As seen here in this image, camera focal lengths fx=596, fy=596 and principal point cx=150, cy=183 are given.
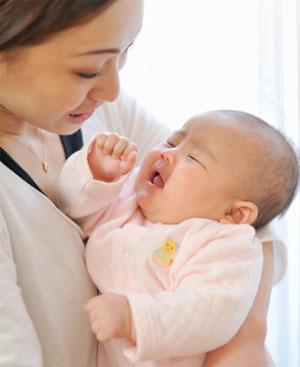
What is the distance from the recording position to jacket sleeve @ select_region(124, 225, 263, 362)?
89cm

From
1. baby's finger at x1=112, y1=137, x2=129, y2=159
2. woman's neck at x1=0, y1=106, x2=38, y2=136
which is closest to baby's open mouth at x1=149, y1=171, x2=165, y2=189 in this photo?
baby's finger at x1=112, y1=137, x2=129, y2=159

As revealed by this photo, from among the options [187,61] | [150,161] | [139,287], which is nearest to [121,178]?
[150,161]

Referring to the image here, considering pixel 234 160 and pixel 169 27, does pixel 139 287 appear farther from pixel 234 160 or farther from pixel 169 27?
pixel 169 27

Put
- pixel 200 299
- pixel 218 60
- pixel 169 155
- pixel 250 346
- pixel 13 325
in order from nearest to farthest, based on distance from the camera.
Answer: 1. pixel 13 325
2. pixel 200 299
3. pixel 250 346
4. pixel 169 155
5. pixel 218 60

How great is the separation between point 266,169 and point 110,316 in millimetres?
407

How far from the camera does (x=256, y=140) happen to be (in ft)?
3.59

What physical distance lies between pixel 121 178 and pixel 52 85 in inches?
8.9

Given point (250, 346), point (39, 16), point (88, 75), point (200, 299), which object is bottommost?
point (250, 346)

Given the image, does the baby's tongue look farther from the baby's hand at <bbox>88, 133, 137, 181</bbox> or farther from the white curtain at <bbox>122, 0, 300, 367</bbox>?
the white curtain at <bbox>122, 0, 300, 367</bbox>

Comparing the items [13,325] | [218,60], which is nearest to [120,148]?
[13,325]

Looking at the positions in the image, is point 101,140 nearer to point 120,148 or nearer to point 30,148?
point 120,148

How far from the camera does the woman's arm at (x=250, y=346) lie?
987 mm

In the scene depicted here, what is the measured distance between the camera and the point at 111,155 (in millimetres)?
1053

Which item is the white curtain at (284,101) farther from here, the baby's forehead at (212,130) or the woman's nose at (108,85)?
the woman's nose at (108,85)
